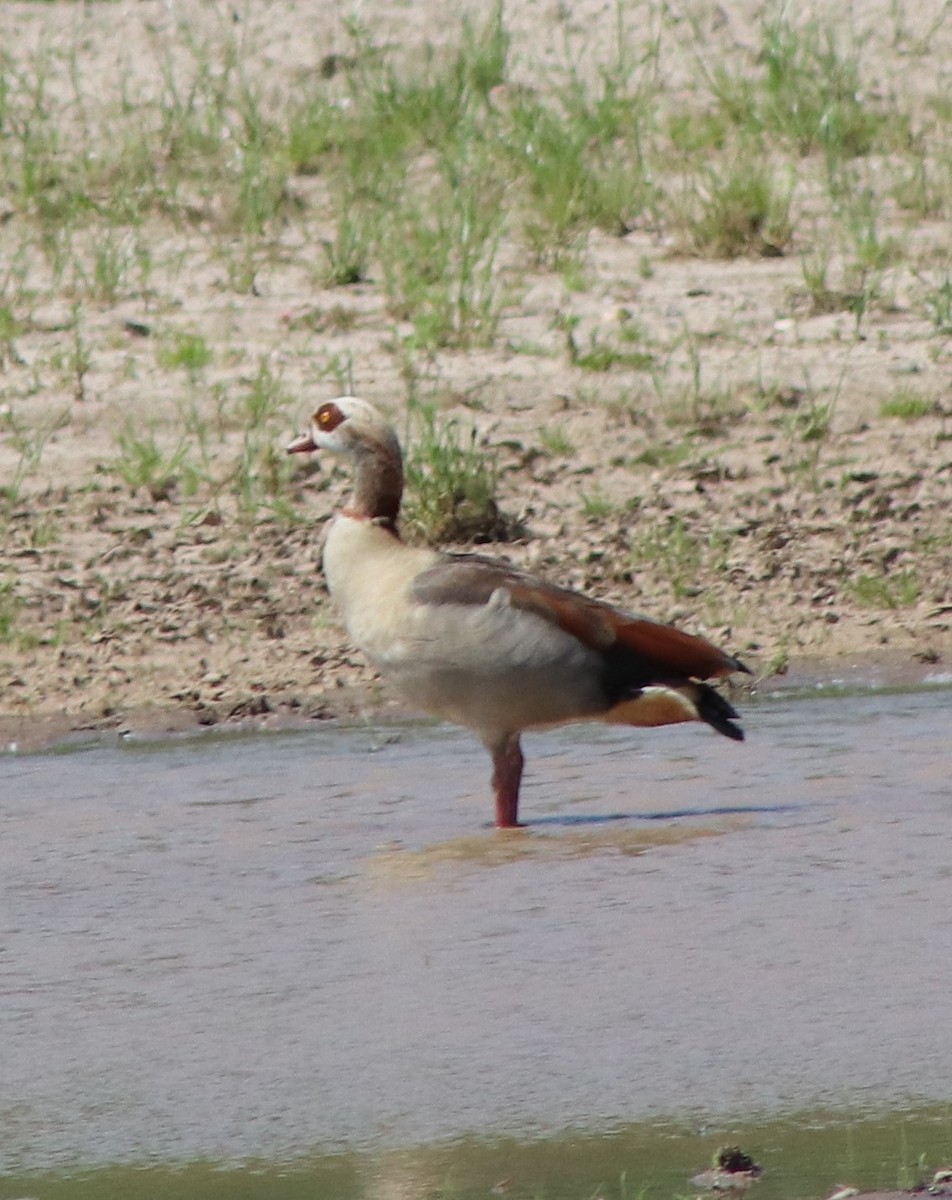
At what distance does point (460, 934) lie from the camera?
17.7ft

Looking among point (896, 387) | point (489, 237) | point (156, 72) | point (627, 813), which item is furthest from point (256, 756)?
point (156, 72)

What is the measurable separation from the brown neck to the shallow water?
66 cm

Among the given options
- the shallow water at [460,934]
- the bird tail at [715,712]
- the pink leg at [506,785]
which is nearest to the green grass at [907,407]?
the shallow water at [460,934]

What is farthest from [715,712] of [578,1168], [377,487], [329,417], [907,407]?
[907,407]

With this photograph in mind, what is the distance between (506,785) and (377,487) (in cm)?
102

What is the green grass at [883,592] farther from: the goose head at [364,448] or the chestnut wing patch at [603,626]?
the goose head at [364,448]

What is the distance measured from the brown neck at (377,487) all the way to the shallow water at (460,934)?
26.0 inches

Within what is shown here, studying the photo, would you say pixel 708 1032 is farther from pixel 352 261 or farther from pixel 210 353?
pixel 352 261

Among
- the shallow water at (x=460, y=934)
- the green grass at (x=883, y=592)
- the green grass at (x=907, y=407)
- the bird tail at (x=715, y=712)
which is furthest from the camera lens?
the green grass at (x=907, y=407)

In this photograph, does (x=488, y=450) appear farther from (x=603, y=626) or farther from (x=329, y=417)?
(x=603, y=626)

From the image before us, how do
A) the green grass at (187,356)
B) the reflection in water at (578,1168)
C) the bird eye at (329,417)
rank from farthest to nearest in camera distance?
1. the green grass at (187,356)
2. the bird eye at (329,417)
3. the reflection in water at (578,1168)

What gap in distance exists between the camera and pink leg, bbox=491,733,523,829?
255 inches

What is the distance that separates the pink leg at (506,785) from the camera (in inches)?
255

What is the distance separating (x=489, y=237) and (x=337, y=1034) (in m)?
6.33
